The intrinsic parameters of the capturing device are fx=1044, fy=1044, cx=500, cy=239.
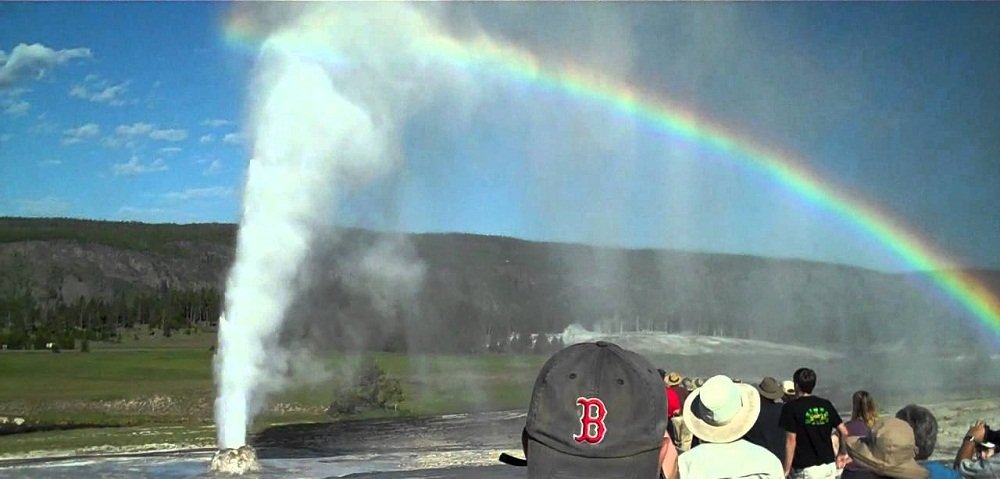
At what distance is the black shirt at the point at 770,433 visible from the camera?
6383mm

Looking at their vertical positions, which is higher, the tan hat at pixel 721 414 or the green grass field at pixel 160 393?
the tan hat at pixel 721 414

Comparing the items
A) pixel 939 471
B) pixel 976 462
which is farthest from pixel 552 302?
pixel 939 471

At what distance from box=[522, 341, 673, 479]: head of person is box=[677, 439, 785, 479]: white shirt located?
3.24ft

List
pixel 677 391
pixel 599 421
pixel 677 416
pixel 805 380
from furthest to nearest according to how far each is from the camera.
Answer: pixel 677 391
pixel 677 416
pixel 805 380
pixel 599 421

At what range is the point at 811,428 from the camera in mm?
6059

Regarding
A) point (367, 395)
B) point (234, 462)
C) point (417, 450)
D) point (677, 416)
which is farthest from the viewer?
point (367, 395)

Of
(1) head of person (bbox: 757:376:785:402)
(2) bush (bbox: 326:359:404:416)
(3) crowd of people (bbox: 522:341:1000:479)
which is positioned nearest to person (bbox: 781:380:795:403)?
(1) head of person (bbox: 757:376:785:402)

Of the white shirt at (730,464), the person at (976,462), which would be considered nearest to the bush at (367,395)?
the person at (976,462)

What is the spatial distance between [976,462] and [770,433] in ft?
4.73

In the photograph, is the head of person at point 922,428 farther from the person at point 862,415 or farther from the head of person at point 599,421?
the head of person at point 599,421

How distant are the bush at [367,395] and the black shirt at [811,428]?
24.3 metres

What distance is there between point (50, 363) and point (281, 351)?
1038 centimetres

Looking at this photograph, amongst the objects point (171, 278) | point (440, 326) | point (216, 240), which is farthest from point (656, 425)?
point (216, 240)

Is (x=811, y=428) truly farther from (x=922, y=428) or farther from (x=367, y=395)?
(x=367, y=395)
